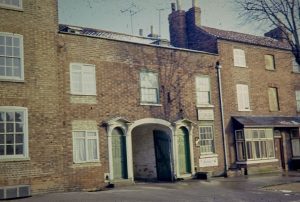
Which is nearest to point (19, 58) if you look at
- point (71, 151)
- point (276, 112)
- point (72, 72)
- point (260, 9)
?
point (72, 72)

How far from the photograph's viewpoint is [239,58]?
2506cm

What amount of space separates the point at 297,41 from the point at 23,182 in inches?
648

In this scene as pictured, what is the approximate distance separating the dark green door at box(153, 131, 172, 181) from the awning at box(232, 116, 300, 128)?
5281 mm

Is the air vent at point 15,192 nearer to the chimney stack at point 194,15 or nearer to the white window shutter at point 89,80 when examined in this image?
the white window shutter at point 89,80

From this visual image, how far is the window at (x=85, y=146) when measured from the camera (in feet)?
55.5

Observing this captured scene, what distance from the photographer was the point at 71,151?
655 inches

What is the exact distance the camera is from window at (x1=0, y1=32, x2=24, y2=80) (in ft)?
50.0

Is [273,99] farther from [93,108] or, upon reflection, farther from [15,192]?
[15,192]

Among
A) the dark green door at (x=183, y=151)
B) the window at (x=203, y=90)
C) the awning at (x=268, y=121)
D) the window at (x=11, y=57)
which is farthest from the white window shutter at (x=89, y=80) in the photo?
the awning at (x=268, y=121)

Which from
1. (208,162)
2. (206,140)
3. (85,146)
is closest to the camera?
(85,146)

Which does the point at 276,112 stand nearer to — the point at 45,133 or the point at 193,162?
the point at 193,162

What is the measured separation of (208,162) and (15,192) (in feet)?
38.5

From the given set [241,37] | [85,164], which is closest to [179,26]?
[241,37]

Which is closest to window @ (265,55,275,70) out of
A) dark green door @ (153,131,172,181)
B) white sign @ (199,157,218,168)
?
white sign @ (199,157,218,168)
